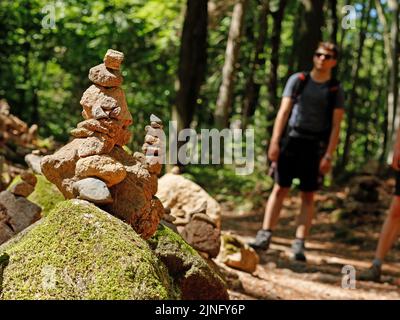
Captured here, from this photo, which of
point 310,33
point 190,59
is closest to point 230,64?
point 310,33

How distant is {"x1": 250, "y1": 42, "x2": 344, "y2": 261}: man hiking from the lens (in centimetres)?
716

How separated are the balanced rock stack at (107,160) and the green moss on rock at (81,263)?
321mm

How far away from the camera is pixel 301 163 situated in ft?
24.2

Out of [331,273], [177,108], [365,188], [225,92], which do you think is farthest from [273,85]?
[331,273]

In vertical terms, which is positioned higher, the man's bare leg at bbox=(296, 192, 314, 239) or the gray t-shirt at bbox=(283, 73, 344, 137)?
the gray t-shirt at bbox=(283, 73, 344, 137)

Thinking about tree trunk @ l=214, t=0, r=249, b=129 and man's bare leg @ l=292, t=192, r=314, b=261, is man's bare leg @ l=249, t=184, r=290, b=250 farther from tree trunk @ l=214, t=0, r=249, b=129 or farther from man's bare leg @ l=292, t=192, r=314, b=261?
tree trunk @ l=214, t=0, r=249, b=129

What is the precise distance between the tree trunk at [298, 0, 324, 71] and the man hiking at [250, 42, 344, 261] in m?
3.77

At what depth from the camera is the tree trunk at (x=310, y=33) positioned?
11.1 metres

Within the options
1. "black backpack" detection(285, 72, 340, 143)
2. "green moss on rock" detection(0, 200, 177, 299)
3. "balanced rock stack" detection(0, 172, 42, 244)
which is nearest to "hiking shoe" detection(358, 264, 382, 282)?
"black backpack" detection(285, 72, 340, 143)

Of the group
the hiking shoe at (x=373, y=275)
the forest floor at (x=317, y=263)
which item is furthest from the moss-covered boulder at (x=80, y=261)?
the hiking shoe at (x=373, y=275)

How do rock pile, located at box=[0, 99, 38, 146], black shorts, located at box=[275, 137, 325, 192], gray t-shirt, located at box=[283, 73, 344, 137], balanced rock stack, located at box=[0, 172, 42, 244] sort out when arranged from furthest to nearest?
rock pile, located at box=[0, 99, 38, 146], black shorts, located at box=[275, 137, 325, 192], gray t-shirt, located at box=[283, 73, 344, 137], balanced rock stack, located at box=[0, 172, 42, 244]

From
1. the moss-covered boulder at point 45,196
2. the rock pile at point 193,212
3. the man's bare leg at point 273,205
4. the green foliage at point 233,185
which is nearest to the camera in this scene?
the moss-covered boulder at point 45,196

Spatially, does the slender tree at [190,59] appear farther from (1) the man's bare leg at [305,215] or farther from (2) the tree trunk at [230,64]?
(1) the man's bare leg at [305,215]
